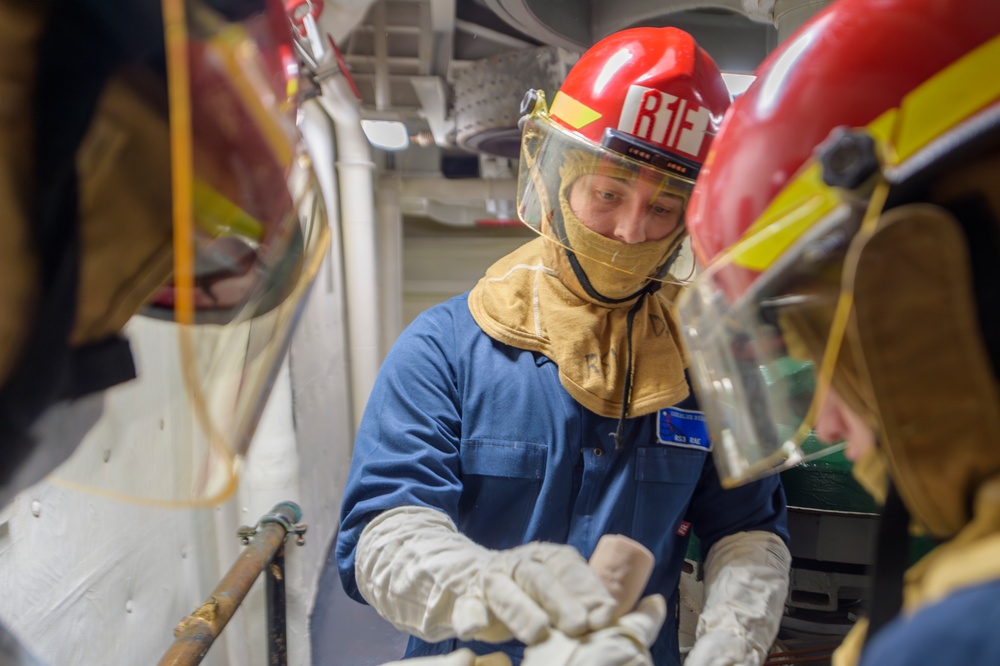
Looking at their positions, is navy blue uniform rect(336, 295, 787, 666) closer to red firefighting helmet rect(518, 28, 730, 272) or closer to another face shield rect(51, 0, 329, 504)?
red firefighting helmet rect(518, 28, 730, 272)

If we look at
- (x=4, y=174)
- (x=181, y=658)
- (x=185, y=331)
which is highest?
(x=4, y=174)

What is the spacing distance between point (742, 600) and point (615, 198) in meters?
0.88

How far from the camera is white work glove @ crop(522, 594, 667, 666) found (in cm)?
76

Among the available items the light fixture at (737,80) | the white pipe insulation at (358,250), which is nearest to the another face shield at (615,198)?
the light fixture at (737,80)

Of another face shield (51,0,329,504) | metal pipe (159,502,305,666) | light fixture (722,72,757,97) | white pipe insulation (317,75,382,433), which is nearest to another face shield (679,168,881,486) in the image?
another face shield (51,0,329,504)

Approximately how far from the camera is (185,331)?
0.55 metres

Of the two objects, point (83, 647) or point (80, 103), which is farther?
point (83, 647)

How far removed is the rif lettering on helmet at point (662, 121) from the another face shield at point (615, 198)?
34 millimetres

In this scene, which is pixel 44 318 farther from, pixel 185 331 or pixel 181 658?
pixel 181 658

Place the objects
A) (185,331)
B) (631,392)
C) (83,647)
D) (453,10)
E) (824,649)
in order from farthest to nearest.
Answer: (453,10) < (824,649) < (631,392) < (83,647) < (185,331)

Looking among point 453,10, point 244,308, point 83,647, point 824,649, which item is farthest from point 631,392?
point 453,10

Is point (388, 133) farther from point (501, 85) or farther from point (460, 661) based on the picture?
point (460, 661)

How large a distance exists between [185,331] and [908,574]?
0.75 m

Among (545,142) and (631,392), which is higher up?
(545,142)
